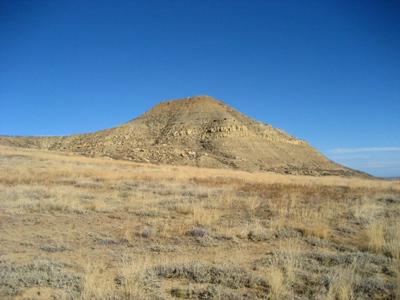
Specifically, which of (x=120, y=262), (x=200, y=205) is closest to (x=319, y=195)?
(x=200, y=205)

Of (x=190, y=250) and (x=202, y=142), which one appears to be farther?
(x=202, y=142)

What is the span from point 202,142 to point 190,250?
51426mm

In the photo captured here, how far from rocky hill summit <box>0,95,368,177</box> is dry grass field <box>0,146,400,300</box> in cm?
3253

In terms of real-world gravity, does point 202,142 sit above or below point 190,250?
above

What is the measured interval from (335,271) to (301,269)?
1.59 feet

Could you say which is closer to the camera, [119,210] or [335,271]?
[335,271]

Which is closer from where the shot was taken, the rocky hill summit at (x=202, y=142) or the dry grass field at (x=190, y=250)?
the dry grass field at (x=190, y=250)

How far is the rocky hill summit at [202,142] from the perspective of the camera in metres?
46.2

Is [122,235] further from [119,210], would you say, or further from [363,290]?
[363,290]

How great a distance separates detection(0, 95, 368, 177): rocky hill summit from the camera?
152ft

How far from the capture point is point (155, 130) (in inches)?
2603

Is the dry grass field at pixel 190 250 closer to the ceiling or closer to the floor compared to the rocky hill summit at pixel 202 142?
closer to the floor

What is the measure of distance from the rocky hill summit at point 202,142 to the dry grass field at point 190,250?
3253 cm

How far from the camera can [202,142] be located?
187ft
